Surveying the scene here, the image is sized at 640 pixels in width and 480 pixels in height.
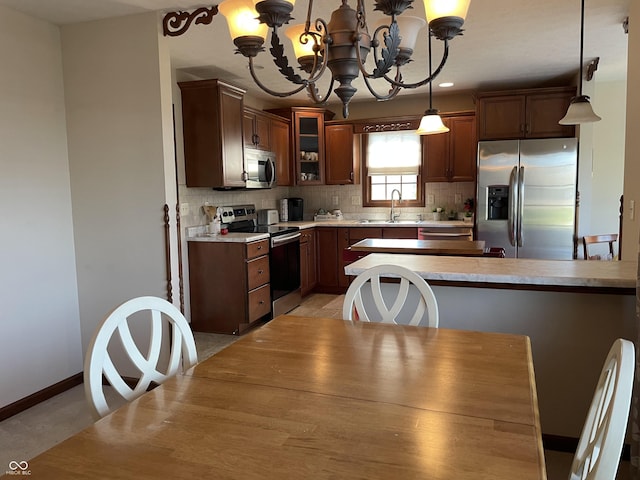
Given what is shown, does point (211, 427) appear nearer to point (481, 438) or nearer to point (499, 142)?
point (481, 438)

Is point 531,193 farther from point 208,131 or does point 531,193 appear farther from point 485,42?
point 208,131

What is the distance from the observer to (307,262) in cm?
560

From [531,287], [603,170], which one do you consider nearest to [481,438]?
[531,287]

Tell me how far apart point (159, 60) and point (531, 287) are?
103 inches

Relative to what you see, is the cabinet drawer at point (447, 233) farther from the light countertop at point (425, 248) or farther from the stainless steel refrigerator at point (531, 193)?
the light countertop at point (425, 248)

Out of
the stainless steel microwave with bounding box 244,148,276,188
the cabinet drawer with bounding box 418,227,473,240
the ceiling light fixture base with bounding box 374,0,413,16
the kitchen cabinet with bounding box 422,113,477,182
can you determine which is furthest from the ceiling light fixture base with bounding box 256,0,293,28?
the kitchen cabinet with bounding box 422,113,477,182

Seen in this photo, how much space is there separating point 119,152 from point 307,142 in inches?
128

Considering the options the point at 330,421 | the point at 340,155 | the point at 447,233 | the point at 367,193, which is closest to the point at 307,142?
the point at 340,155

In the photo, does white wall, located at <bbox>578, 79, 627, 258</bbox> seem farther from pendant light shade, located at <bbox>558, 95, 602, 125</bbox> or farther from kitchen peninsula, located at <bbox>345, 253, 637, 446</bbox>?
kitchen peninsula, located at <bbox>345, 253, 637, 446</bbox>

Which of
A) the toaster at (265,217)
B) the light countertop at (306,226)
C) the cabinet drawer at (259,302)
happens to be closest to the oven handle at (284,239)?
the light countertop at (306,226)

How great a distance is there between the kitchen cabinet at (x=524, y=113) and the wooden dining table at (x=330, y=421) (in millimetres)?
4008

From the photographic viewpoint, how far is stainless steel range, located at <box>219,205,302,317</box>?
15.6 feet

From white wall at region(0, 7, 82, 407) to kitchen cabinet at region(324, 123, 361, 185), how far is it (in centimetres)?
351

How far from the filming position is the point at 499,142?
502cm
